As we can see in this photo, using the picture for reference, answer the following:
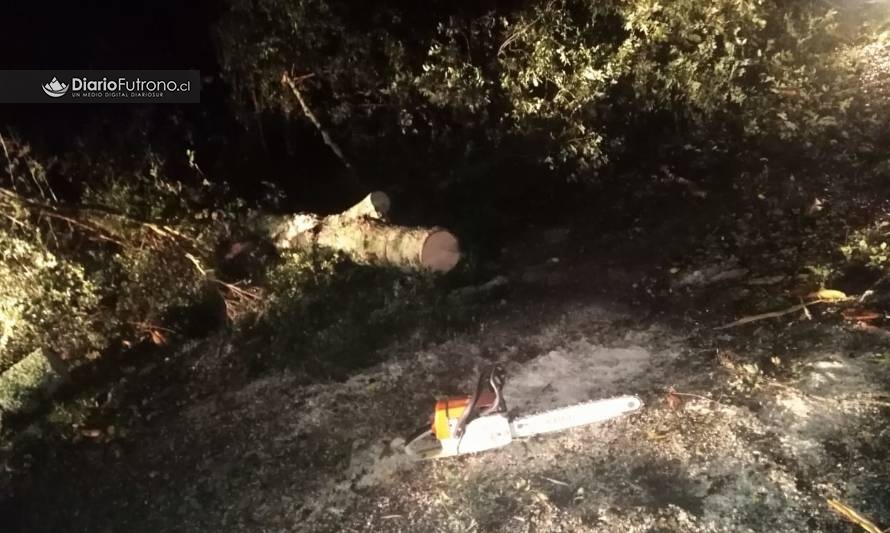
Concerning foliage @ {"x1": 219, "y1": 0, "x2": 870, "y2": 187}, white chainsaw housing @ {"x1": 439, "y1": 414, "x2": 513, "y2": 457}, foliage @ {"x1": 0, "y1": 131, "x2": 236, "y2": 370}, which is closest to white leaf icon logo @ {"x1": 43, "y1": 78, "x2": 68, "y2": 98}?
foliage @ {"x1": 0, "y1": 131, "x2": 236, "y2": 370}

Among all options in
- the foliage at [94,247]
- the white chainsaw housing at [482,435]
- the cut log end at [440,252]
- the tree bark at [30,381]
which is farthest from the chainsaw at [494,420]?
the tree bark at [30,381]

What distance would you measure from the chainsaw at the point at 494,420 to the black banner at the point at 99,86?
11.1ft

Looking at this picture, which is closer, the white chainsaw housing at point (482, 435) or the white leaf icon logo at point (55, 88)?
the white chainsaw housing at point (482, 435)

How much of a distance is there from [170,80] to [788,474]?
4.74m

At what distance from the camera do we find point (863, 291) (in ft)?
11.6

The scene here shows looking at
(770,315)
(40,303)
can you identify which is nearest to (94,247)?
(40,303)

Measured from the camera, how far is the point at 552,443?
322 cm

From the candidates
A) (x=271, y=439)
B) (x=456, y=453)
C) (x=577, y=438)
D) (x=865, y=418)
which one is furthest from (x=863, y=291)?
(x=271, y=439)

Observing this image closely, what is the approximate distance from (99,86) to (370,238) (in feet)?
7.74

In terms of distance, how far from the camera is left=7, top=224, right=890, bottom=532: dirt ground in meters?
2.84

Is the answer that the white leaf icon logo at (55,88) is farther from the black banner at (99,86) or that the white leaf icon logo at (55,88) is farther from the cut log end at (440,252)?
the cut log end at (440,252)

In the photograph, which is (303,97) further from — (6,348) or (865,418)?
(865,418)

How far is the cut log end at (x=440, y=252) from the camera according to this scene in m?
4.02

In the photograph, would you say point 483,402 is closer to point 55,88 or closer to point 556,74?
point 556,74
